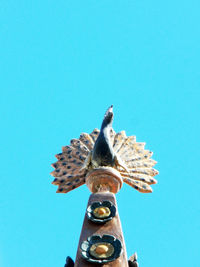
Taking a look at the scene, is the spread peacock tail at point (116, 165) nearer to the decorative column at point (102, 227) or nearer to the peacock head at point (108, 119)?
the decorative column at point (102, 227)

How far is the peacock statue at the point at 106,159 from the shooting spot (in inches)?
354

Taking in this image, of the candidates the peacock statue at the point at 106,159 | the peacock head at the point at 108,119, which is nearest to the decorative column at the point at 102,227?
the peacock statue at the point at 106,159

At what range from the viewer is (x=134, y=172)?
31.0 feet

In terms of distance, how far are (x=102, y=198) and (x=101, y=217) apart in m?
0.51

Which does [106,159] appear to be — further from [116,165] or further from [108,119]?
[108,119]

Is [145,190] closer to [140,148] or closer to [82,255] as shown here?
[140,148]

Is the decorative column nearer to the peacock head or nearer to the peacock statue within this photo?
the peacock statue

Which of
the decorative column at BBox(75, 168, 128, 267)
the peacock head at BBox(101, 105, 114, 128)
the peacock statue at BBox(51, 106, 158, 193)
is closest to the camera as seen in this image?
the decorative column at BBox(75, 168, 128, 267)

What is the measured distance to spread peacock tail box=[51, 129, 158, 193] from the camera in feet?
30.2

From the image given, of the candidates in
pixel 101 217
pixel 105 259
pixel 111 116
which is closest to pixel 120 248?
pixel 105 259

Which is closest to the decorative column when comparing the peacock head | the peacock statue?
the peacock statue

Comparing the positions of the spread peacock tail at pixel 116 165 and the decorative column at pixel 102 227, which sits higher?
the spread peacock tail at pixel 116 165

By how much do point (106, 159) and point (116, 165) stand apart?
19cm

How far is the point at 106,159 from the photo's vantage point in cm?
893
